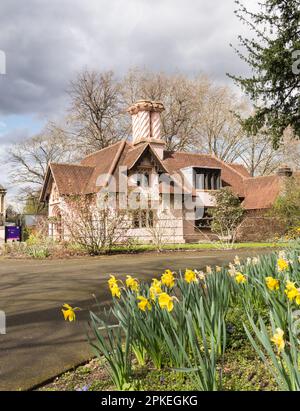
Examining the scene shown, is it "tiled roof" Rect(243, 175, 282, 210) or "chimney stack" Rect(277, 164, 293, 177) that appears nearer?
"tiled roof" Rect(243, 175, 282, 210)

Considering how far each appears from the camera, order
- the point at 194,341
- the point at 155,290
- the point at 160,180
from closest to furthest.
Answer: the point at 194,341
the point at 155,290
the point at 160,180

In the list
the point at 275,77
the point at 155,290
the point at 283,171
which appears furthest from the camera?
the point at 283,171

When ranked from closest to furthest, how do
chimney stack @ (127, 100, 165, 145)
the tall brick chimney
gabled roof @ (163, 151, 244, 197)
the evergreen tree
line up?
1. the evergreen tree
2. gabled roof @ (163, 151, 244, 197)
3. the tall brick chimney
4. chimney stack @ (127, 100, 165, 145)

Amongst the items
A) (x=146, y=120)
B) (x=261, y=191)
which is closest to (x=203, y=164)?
Answer: (x=261, y=191)

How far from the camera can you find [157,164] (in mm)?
29672

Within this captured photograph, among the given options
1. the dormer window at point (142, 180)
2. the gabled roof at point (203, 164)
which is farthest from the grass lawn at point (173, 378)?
the gabled roof at point (203, 164)

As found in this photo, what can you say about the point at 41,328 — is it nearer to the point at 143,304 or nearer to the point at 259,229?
the point at 143,304

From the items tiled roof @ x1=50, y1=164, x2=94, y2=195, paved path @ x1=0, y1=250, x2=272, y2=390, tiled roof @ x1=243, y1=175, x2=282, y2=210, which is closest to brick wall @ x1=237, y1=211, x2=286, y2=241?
tiled roof @ x1=243, y1=175, x2=282, y2=210

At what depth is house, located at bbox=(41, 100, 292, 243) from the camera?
28.7 metres

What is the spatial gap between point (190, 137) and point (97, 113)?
10.4 m

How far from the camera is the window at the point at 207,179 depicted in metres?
31.3

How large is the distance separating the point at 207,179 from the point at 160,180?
13.3ft

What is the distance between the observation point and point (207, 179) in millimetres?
31641

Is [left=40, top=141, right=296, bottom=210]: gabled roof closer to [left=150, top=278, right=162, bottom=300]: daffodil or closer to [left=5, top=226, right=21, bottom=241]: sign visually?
[left=5, top=226, right=21, bottom=241]: sign
